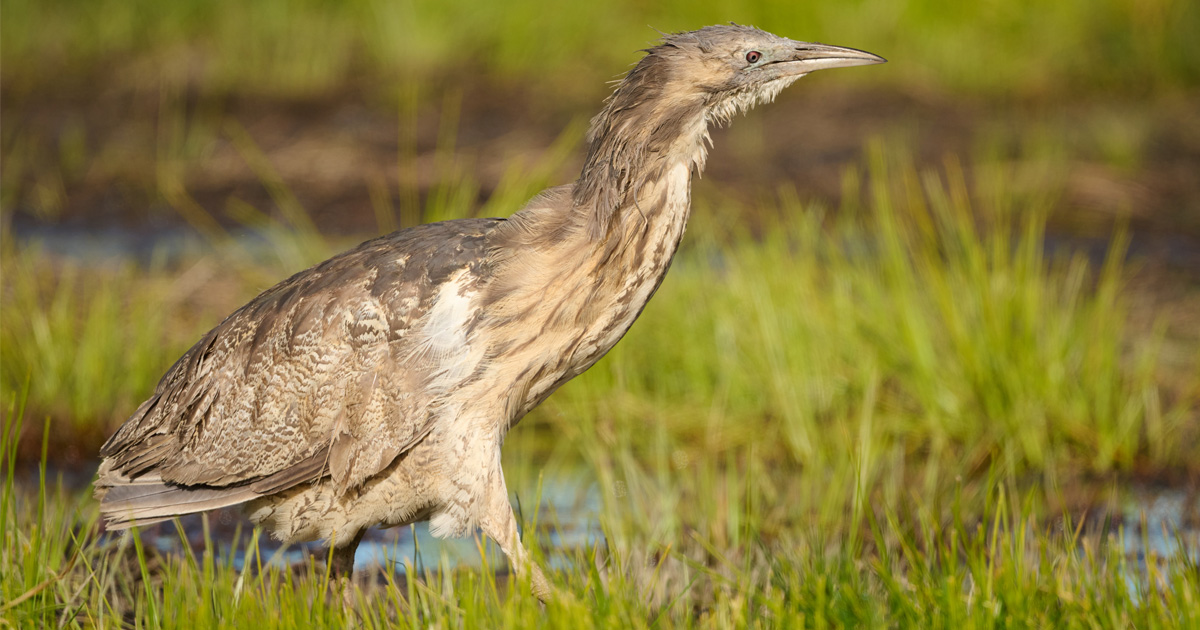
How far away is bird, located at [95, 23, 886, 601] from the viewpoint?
3.10 metres

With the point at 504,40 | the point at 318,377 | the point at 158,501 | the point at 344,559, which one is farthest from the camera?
the point at 504,40

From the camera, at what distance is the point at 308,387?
10.8 feet

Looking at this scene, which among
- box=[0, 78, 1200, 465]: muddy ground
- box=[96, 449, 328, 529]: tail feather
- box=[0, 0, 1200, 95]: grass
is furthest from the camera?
box=[0, 0, 1200, 95]: grass

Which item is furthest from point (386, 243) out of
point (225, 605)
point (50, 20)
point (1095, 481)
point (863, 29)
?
point (50, 20)

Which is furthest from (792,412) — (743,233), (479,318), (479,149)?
(479,149)

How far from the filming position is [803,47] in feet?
10.3

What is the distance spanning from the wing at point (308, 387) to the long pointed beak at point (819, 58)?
0.79 m

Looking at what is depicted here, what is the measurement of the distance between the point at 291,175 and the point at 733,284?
17.7 feet

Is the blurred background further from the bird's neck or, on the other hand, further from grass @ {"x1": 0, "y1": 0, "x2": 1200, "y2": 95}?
the bird's neck

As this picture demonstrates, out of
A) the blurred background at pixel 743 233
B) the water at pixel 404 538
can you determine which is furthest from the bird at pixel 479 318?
the water at pixel 404 538

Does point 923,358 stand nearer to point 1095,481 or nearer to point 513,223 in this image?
point 1095,481

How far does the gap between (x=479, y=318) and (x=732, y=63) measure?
80cm

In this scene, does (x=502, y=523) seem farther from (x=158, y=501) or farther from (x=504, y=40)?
(x=504, y=40)

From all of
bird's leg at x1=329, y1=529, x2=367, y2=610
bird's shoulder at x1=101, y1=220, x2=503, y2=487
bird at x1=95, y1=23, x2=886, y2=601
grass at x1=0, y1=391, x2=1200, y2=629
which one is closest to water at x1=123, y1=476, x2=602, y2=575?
bird's leg at x1=329, y1=529, x2=367, y2=610
